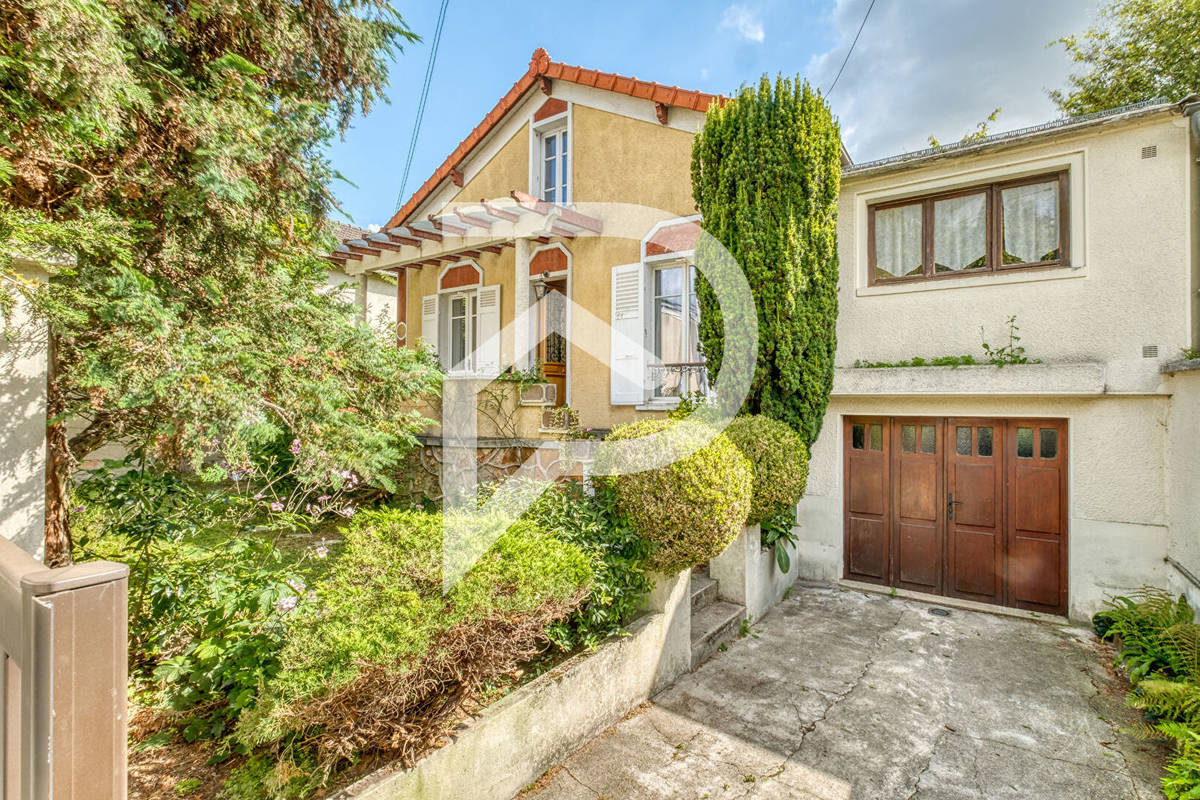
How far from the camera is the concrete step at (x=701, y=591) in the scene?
6.09 meters

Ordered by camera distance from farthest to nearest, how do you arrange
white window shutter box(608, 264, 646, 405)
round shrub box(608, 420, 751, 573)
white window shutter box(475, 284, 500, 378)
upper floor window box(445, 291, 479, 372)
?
upper floor window box(445, 291, 479, 372) < white window shutter box(475, 284, 500, 378) < white window shutter box(608, 264, 646, 405) < round shrub box(608, 420, 751, 573)

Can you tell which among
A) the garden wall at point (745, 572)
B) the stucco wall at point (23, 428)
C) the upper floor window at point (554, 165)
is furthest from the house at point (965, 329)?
the stucco wall at point (23, 428)

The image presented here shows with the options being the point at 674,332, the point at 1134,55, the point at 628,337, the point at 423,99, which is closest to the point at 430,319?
the point at 423,99

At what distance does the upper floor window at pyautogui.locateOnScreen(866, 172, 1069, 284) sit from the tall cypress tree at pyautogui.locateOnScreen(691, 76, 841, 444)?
887 mm

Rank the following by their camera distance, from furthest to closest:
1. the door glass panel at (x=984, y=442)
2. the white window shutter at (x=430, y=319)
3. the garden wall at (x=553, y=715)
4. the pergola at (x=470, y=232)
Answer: the white window shutter at (x=430, y=319) < the pergola at (x=470, y=232) < the door glass panel at (x=984, y=442) < the garden wall at (x=553, y=715)

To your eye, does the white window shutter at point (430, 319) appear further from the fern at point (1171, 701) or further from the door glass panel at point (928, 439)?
the fern at point (1171, 701)

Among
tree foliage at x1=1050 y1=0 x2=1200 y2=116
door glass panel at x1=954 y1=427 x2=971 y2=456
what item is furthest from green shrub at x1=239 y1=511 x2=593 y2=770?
tree foliage at x1=1050 y1=0 x2=1200 y2=116

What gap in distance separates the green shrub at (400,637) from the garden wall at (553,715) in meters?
0.17

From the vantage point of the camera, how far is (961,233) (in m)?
7.22

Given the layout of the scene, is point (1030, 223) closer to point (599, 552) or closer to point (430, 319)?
point (599, 552)

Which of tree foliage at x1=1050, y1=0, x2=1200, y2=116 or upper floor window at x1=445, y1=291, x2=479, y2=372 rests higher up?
tree foliage at x1=1050, y1=0, x2=1200, y2=116

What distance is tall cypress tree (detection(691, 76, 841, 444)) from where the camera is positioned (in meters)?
6.87

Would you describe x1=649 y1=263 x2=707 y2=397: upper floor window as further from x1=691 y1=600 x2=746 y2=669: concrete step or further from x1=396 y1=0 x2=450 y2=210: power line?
x1=396 y1=0 x2=450 y2=210: power line

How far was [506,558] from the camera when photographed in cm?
373
